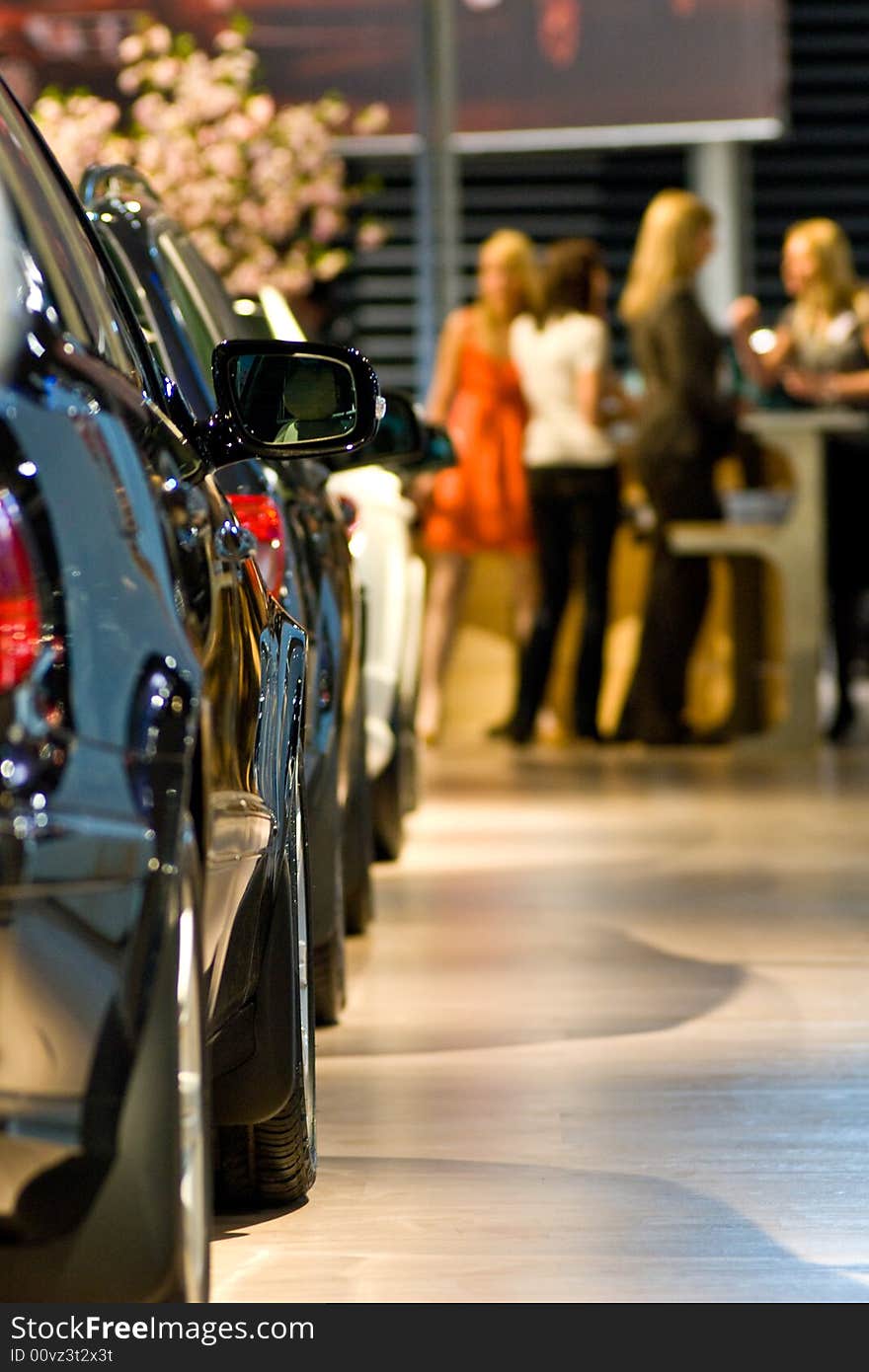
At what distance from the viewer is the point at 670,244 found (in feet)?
35.3

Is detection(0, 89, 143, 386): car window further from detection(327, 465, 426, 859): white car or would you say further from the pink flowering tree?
the pink flowering tree

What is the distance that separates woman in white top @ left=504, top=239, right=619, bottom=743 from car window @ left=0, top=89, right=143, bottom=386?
26.4 feet

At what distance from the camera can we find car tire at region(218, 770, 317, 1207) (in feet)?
11.0

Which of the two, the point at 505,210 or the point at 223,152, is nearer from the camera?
the point at 223,152

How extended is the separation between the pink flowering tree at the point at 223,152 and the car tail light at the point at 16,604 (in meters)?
8.39

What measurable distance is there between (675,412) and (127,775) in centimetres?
875

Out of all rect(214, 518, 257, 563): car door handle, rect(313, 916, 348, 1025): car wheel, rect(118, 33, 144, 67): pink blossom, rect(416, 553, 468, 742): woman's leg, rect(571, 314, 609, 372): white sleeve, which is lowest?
rect(416, 553, 468, 742): woman's leg

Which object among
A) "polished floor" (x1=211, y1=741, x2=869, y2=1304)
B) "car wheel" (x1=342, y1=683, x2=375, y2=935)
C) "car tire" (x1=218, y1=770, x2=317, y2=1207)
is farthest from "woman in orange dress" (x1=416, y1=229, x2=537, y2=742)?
"car tire" (x1=218, y1=770, x2=317, y2=1207)

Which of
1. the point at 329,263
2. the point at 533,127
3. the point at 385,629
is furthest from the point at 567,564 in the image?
the point at 533,127

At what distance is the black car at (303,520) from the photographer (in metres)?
4.28

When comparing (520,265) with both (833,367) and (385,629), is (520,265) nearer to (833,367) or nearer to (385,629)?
(833,367)

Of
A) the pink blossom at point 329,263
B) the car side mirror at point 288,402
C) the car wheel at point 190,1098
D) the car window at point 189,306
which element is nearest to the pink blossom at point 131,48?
the pink blossom at point 329,263

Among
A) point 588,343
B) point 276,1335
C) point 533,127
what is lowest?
point 276,1335

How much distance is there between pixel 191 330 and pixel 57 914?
2398 millimetres
